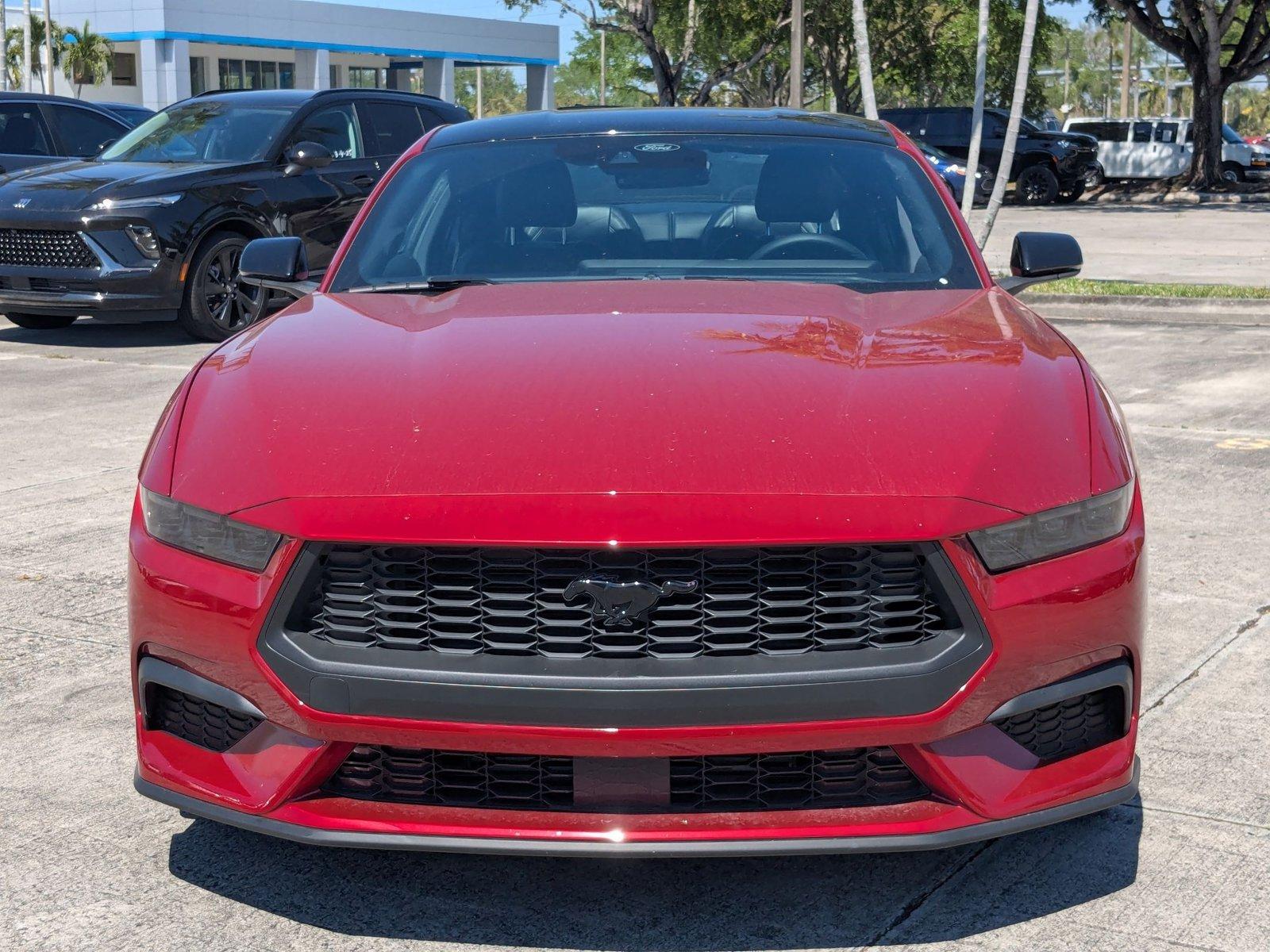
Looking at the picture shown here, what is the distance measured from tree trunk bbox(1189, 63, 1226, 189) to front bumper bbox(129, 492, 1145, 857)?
31.6 metres

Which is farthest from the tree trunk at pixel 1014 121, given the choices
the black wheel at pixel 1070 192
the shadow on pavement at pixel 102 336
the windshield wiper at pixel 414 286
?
the black wheel at pixel 1070 192

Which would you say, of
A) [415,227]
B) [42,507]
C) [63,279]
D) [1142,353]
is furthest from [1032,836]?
[63,279]

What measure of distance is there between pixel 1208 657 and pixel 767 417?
7.13ft

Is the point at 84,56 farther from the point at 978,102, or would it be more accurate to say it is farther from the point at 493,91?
the point at 493,91

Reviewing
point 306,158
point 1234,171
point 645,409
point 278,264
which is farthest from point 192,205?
point 1234,171

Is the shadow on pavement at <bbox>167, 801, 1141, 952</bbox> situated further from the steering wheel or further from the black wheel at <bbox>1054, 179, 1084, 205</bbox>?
the black wheel at <bbox>1054, 179, 1084, 205</bbox>

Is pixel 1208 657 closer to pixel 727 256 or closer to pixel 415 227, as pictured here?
pixel 727 256

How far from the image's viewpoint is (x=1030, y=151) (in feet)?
107

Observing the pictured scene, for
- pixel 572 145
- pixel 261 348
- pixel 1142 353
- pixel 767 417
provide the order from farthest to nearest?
pixel 1142 353, pixel 572 145, pixel 261 348, pixel 767 417

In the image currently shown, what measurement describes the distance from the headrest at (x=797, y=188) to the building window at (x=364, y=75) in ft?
229

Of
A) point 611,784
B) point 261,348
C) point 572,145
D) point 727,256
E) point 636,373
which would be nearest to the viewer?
point 611,784

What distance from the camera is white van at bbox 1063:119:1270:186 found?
35969mm

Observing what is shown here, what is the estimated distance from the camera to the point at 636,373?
3090 mm

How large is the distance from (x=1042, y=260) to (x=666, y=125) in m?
1.15
